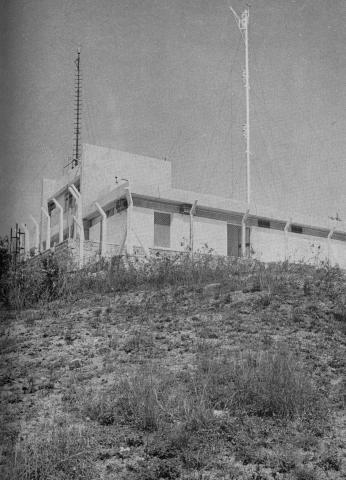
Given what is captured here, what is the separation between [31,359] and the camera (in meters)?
8.45

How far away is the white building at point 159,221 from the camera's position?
19234 mm

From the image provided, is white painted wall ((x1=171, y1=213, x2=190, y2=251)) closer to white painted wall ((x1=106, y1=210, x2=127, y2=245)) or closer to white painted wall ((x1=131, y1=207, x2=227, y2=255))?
white painted wall ((x1=131, y1=207, x2=227, y2=255))

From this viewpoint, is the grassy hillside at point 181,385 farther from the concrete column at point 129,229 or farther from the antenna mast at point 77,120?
the antenna mast at point 77,120

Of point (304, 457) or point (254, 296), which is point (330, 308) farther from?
point (304, 457)

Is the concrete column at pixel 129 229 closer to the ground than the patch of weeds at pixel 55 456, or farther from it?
farther from it

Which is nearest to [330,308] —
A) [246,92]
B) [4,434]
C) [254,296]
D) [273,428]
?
[254,296]

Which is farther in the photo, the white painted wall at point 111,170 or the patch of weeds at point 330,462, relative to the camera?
the white painted wall at point 111,170

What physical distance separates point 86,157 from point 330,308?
14.8 m

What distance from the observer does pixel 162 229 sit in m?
20.5

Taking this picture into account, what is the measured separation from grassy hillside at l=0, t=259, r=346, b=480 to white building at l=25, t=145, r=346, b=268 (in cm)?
714

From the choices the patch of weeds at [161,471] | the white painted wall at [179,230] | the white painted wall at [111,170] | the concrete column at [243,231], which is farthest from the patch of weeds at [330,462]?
the white painted wall at [111,170]

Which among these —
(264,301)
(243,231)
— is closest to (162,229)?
(243,231)

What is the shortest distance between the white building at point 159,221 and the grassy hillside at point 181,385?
23.4 feet

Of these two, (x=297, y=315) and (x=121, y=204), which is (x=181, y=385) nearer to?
(x=297, y=315)
